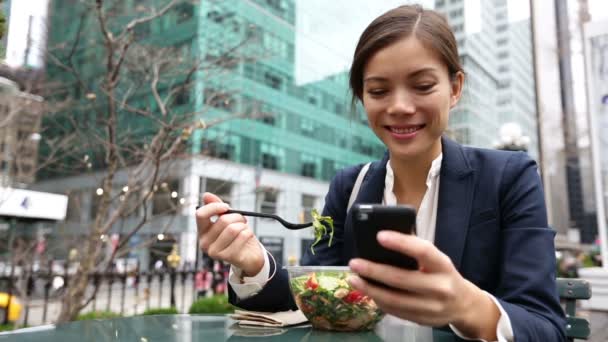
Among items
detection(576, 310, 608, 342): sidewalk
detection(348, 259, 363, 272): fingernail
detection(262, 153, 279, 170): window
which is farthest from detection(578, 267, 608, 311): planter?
detection(262, 153, 279, 170): window

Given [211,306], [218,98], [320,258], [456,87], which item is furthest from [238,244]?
[211,306]

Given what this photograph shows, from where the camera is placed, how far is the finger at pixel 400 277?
60 cm

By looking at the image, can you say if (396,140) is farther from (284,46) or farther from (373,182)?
(284,46)

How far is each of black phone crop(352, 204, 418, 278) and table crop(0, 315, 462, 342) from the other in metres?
0.44

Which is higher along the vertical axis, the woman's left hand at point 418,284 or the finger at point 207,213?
the finger at point 207,213

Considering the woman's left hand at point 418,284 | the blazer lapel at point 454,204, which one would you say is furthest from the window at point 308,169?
the woman's left hand at point 418,284

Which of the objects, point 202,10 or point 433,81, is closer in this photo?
point 433,81

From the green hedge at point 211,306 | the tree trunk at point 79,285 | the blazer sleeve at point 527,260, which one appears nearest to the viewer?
the blazer sleeve at point 527,260

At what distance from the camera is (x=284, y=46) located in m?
17.8

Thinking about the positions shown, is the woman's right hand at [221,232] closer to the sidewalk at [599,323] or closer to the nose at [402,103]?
the nose at [402,103]

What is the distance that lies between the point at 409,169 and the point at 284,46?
56.7 feet

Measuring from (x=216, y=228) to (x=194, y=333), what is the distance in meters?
0.27

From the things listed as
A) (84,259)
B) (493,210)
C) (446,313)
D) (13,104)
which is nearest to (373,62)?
(493,210)

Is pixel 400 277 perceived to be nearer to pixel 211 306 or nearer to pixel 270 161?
pixel 211 306
